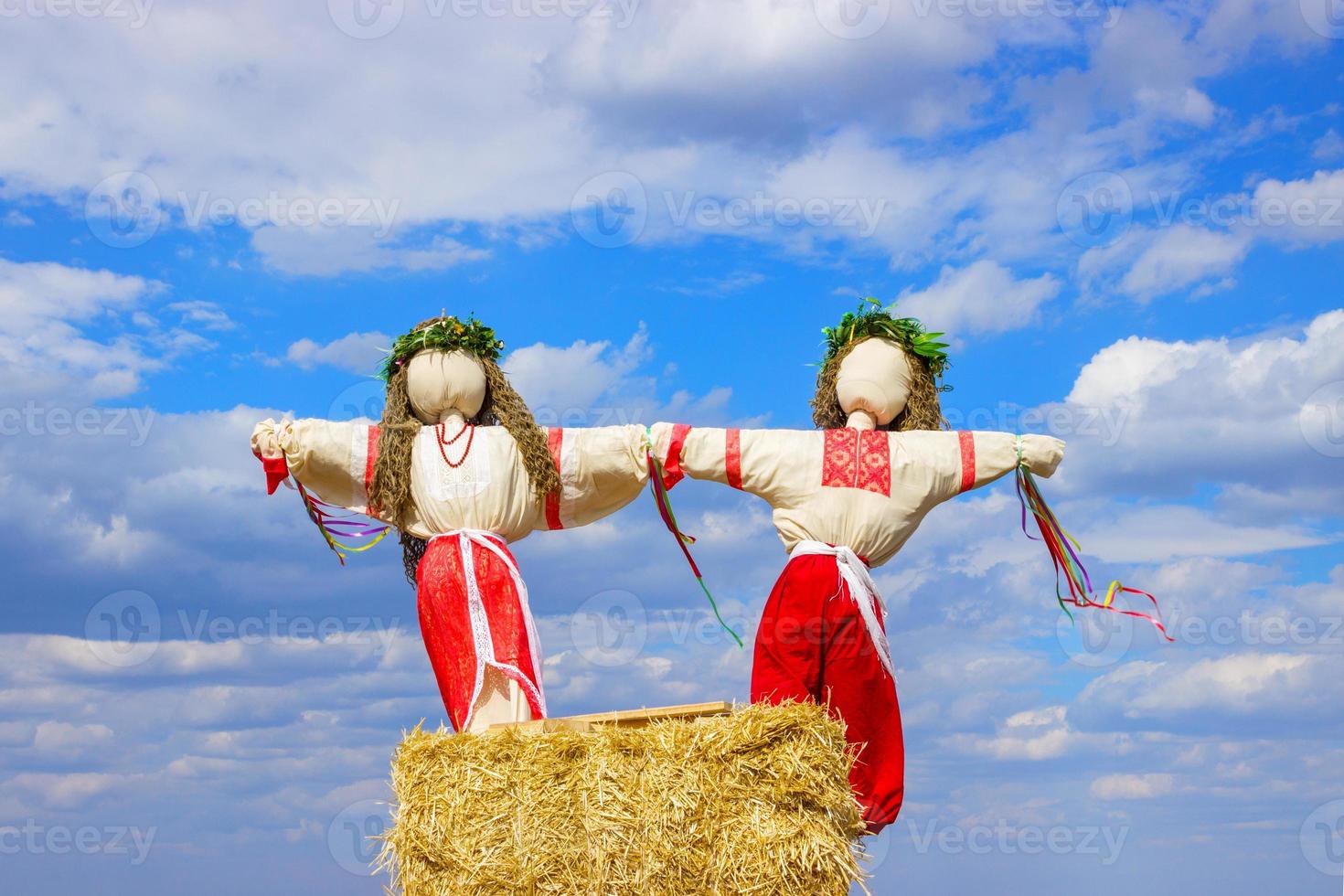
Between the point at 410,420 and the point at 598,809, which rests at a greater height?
the point at 410,420

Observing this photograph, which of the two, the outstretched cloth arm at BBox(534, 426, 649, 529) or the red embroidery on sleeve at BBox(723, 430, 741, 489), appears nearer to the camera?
the red embroidery on sleeve at BBox(723, 430, 741, 489)

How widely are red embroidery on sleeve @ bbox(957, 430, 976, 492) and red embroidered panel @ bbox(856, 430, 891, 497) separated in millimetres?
353

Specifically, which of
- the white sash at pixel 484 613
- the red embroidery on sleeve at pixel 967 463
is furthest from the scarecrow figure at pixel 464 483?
the red embroidery on sleeve at pixel 967 463

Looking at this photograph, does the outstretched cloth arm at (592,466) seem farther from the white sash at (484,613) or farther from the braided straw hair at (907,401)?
the braided straw hair at (907,401)

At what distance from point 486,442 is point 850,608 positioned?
177 centimetres

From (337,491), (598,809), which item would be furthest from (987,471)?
(337,491)

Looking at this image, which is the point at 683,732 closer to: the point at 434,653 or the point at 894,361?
the point at 434,653

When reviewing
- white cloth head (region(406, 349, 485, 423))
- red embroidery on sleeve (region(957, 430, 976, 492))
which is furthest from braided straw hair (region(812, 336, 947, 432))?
white cloth head (region(406, 349, 485, 423))

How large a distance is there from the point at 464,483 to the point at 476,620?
0.61 m

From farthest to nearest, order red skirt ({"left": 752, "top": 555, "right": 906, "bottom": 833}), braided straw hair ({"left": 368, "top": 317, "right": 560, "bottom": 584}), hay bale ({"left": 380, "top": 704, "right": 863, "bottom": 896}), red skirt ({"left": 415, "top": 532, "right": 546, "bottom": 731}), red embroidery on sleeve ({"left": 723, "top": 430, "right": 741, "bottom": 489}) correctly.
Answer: braided straw hair ({"left": 368, "top": 317, "right": 560, "bottom": 584}), red embroidery on sleeve ({"left": 723, "top": 430, "right": 741, "bottom": 489}), red skirt ({"left": 415, "top": 532, "right": 546, "bottom": 731}), red skirt ({"left": 752, "top": 555, "right": 906, "bottom": 833}), hay bale ({"left": 380, "top": 704, "right": 863, "bottom": 896})

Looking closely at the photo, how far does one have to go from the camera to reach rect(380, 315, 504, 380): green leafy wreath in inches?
262

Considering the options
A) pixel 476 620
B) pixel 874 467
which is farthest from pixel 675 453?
pixel 476 620

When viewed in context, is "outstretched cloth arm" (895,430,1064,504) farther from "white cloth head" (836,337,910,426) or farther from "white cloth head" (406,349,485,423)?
"white cloth head" (406,349,485,423)

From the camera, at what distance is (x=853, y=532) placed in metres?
6.23
